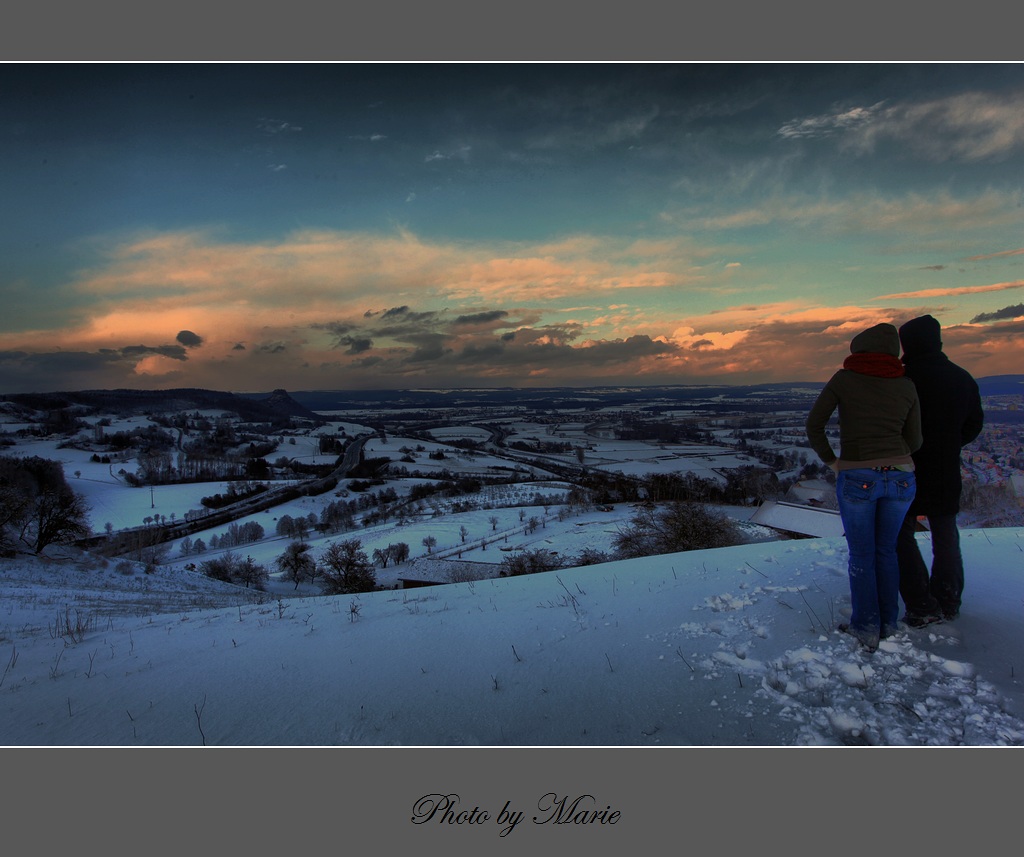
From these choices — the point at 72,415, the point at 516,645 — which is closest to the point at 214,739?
the point at 516,645

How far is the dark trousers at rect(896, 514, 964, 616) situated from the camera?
3.49 meters

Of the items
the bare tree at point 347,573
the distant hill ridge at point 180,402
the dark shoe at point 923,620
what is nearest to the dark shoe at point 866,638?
the dark shoe at point 923,620

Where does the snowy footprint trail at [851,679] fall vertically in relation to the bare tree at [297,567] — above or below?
above

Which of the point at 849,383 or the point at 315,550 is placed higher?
the point at 849,383

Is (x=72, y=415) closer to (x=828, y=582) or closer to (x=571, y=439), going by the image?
(x=571, y=439)

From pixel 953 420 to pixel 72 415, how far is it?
12477cm

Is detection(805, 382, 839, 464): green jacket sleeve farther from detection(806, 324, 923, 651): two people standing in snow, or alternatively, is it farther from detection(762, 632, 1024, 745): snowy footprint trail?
detection(762, 632, 1024, 745): snowy footprint trail

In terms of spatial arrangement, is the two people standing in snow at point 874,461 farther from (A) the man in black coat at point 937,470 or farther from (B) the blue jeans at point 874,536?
(A) the man in black coat at point 937,470

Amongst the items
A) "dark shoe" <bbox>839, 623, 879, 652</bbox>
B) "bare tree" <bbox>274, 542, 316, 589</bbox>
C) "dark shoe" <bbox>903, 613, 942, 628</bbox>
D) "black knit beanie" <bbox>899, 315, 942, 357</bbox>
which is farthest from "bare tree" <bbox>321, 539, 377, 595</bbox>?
"black knit beanie" <bbox>899, 315, 942, 357</bbox>

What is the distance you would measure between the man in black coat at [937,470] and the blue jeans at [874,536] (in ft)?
1.18

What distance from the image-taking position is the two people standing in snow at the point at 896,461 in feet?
10.5

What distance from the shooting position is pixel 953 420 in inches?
137

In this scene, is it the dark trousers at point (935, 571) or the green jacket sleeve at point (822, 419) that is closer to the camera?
the green jacket sleeve at point (822, 419)

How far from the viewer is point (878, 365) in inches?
127
